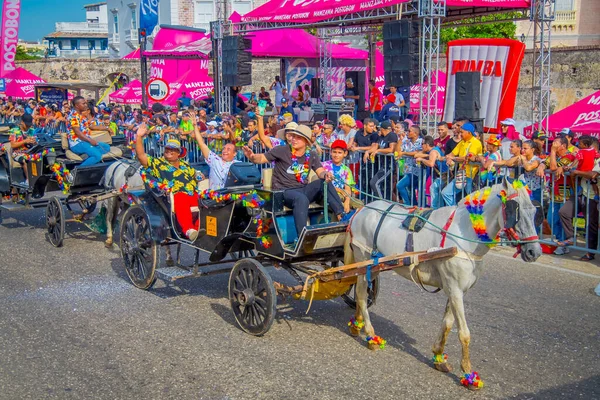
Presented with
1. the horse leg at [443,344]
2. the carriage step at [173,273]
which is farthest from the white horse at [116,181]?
the horse leg at [443,344]

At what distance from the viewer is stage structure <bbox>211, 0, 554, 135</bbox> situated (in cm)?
1706

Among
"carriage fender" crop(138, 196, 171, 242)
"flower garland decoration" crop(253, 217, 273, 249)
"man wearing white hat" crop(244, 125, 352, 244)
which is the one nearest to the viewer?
"flower garland decoration" crop(253, 217, 273, 249)

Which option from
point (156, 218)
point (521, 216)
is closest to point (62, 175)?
point (156, 218)

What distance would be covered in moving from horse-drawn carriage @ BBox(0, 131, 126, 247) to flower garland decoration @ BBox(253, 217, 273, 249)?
4.47 meters

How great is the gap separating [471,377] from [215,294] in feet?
12.8

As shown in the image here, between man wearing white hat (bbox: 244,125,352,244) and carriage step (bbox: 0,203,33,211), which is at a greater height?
man wearing white hat (bbox: 244,125,352,244)

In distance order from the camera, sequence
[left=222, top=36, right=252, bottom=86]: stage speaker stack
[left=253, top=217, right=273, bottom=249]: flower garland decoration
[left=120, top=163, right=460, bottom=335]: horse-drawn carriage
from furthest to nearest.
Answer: [left=222, top=36, right=252, bottom=86]: stage speaker stack, [left=253, top=217, right=273, bottom=249]: flower garland decoration, [left=120, top=163, right=460, bottom=335]: horse-drawn carriage

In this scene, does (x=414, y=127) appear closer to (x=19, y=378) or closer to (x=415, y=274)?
(x=415, y=274)

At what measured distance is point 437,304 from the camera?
8711 mm

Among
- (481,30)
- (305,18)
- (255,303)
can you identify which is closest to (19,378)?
(255,303)

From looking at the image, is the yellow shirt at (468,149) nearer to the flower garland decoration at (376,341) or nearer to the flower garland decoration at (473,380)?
the flower garland decoration at (376,341)

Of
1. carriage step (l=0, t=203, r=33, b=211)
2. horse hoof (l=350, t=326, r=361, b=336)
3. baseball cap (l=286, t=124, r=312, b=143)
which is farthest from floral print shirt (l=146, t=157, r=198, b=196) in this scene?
carriage step (l=0, t=203, r=33, b=211)

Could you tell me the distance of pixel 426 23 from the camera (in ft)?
65.1

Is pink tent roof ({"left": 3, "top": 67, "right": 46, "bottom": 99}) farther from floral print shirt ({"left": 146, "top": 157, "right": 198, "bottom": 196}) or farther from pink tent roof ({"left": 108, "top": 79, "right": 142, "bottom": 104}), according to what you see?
floral print shirt ({"left": 146, "top": 157, "right": 198, "bottom": 196})
